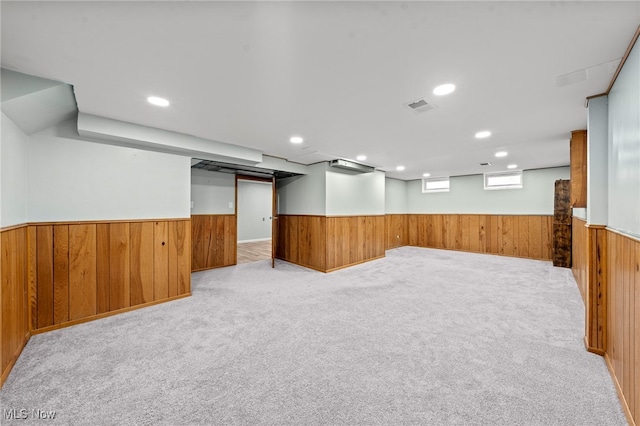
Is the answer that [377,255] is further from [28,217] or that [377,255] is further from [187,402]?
[28,217]

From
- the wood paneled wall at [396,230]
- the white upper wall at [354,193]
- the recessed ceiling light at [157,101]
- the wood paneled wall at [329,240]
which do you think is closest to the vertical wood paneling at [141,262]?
the recessed ceiling light at [157,101]

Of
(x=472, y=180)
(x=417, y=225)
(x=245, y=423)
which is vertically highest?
(x=472, y=180)

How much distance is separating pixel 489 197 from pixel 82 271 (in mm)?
8452

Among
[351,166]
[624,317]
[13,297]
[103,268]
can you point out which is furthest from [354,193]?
[13,297]

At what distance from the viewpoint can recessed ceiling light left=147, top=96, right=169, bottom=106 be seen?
2.17m

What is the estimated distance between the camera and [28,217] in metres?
2.37

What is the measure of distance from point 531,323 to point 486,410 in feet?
5.35

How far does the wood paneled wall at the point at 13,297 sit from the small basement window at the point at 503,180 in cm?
864

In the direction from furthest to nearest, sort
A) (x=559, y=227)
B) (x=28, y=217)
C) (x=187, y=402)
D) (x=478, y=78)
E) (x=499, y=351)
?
(x=559, y=227)
(x=28, y=217)
(x=499, y=351)
(x=478, y=78)
(x=187, y=402)

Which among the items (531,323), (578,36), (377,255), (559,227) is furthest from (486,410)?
(559,227)

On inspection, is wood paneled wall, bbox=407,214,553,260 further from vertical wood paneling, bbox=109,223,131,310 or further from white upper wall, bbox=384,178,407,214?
vertical wood paneling, bbox=109,223,131,310

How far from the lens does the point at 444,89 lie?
2014 millimetres

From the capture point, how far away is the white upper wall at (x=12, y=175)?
182cm

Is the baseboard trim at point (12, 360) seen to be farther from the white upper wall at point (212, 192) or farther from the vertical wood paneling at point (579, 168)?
the vertical wood paneling at point (579, 168)
